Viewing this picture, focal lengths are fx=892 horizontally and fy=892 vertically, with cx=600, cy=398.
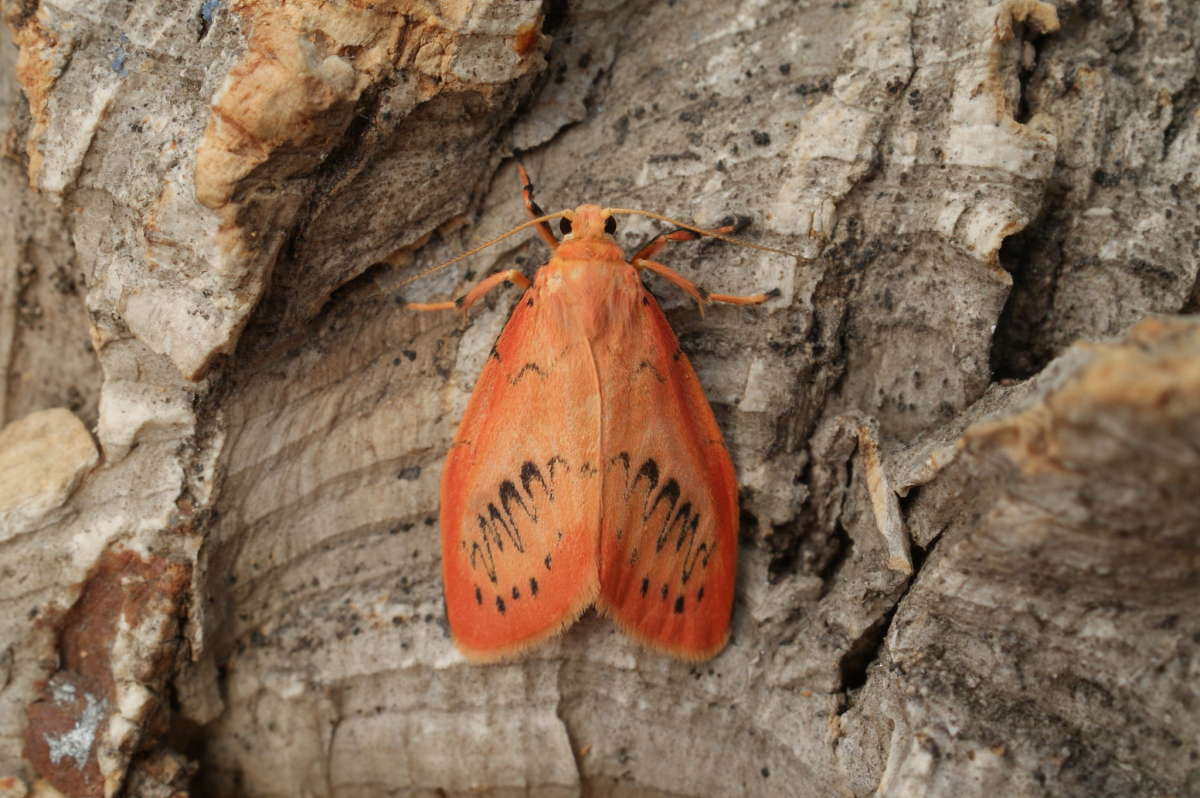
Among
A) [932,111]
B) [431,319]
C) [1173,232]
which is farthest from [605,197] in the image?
[1173,232]

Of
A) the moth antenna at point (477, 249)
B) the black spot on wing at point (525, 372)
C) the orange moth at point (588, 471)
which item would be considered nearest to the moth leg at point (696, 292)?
the orange moth at point (588, 471)

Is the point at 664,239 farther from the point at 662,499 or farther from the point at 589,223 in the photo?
the point at 662,499

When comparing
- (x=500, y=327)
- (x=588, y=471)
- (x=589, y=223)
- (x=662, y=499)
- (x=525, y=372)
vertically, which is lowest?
(x=662, y=499)

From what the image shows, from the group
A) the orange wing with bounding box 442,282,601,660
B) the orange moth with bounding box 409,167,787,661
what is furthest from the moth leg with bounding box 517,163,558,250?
the orange wing with bounding box 442,282,601,660

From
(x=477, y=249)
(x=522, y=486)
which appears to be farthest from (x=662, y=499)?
(x=477, y=249)

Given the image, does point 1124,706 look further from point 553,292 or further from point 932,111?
point 553,292
